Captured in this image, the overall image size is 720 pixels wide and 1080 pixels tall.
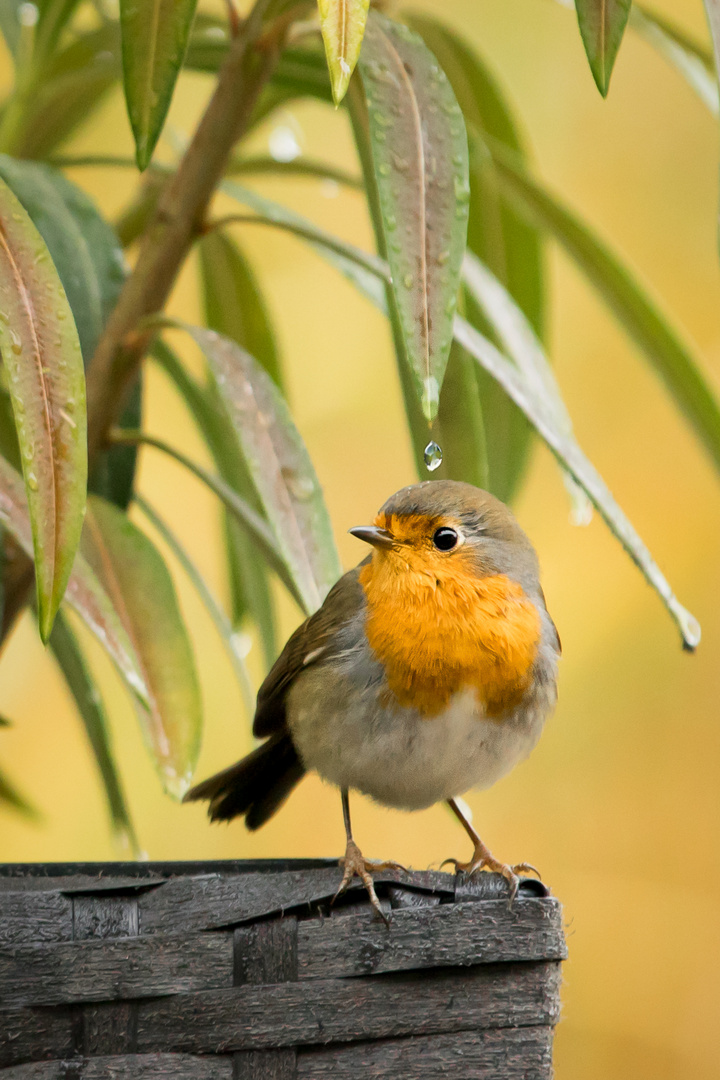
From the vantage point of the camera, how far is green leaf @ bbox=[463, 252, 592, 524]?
107 cm

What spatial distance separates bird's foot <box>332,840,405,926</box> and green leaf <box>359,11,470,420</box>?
0.95ft

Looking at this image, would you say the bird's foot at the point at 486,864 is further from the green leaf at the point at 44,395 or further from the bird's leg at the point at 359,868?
the green leaf at the point at 44,395

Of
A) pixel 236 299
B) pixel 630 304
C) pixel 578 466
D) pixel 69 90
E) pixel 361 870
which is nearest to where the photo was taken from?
pixel 361 870

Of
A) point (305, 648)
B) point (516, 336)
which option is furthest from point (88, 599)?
point (516, 336)

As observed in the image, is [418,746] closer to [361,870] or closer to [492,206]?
[361,870]

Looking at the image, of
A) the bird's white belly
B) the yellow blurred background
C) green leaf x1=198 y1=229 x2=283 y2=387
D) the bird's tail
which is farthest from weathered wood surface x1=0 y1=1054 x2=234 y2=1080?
the yellow blurred background

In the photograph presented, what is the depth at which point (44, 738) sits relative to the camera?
2.36 m

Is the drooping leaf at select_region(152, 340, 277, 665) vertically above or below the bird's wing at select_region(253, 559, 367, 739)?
above

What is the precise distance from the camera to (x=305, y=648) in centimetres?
111

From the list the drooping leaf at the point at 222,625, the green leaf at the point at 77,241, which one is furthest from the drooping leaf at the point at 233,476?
the green leaf at the point at 77,241

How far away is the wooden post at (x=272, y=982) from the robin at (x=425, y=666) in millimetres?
186

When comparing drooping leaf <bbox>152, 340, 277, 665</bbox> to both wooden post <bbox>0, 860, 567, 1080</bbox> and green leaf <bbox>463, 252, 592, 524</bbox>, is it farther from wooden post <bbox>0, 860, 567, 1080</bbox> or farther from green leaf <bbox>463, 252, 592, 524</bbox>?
wooden post <bbox>0, 860, 567, 1080</bbox>

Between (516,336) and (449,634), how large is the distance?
30 cm

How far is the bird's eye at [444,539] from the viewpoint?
111 cm
